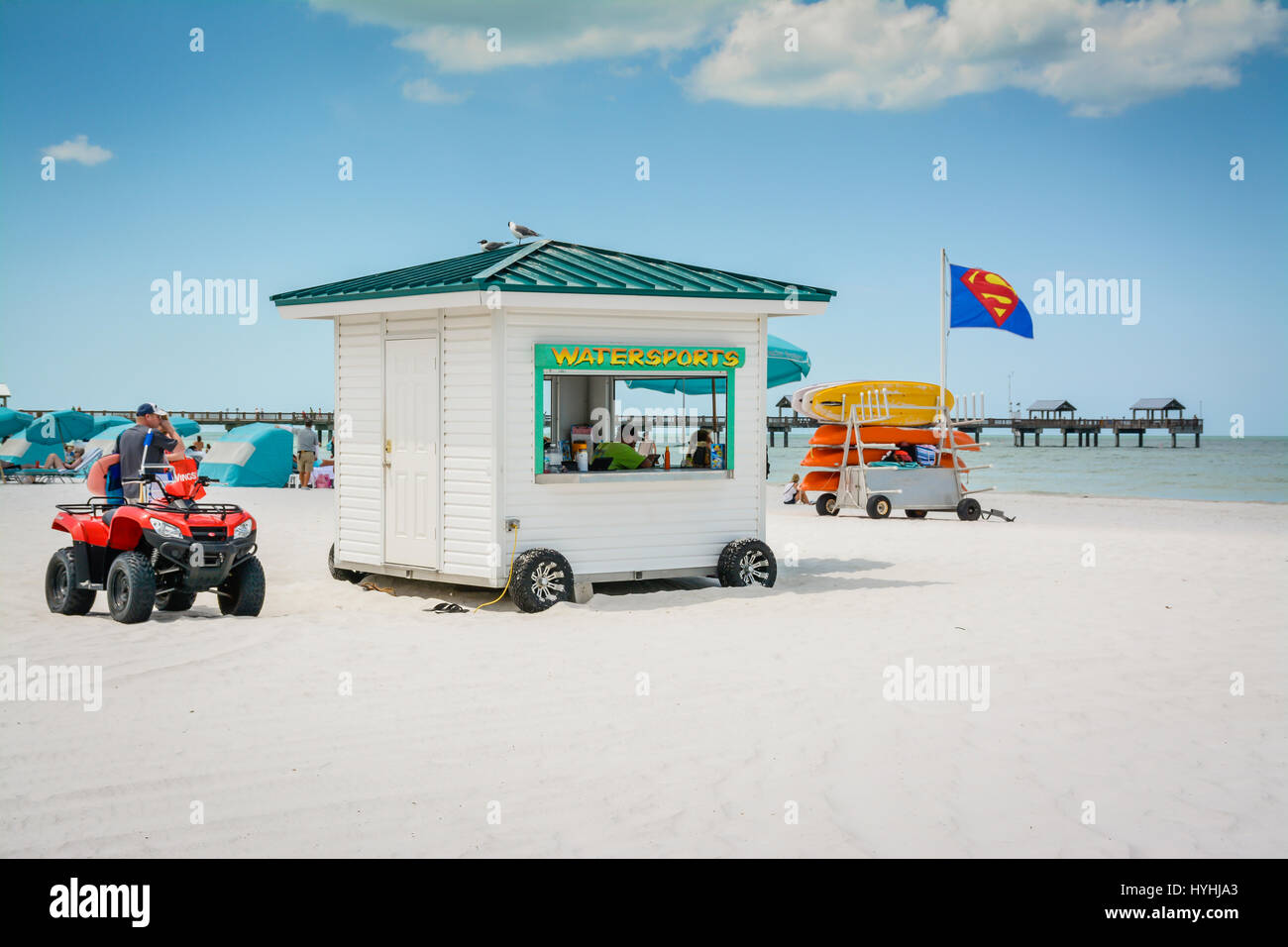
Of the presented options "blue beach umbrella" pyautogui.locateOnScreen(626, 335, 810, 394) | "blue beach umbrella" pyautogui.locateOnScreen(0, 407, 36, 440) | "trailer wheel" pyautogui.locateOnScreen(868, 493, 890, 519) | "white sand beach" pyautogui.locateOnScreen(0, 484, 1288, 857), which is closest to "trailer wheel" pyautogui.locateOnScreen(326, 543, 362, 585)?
"white sand beach" pyautogui.locateOnScreen(0, 484, 1288, 857)

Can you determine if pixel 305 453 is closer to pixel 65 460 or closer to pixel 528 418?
pixel 65 460

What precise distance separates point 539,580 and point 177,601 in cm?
294

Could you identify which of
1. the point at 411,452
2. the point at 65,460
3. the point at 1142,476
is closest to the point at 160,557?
the point at 411,452

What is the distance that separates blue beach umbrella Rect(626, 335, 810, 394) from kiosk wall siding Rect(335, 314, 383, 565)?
381 cm

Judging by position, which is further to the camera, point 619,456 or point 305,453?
point 305,453

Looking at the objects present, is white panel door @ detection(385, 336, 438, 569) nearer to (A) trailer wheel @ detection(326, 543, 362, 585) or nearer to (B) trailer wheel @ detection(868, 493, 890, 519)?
(A) trailer wheel @ detection(326, 543, 362, 585)

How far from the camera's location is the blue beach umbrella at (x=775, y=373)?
13240 millimetres

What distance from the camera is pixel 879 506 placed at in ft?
62.5

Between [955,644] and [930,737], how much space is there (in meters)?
2.48

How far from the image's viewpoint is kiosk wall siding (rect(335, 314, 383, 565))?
10.5m

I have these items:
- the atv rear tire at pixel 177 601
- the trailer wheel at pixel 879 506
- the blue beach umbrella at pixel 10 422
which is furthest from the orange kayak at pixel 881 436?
the blue beach umbrella at pixel 10 422
